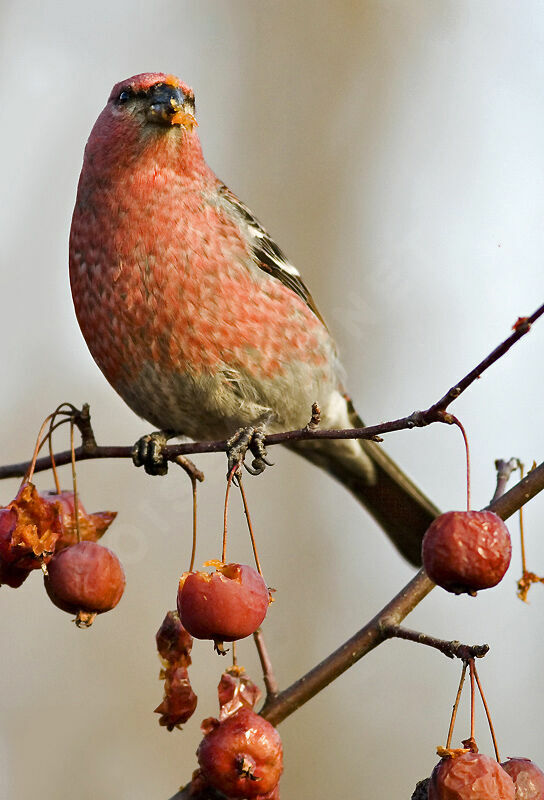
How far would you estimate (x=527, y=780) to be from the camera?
1.74 m

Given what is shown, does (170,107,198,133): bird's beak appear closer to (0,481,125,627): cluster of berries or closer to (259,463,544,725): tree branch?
(0,481,125,627): cluster of berries

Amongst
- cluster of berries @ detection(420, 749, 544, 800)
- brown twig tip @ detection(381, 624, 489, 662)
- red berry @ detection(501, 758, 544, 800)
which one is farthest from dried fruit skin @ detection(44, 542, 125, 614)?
red berry @ detection(501, 758, 544, 800)

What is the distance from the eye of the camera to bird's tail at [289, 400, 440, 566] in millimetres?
3744

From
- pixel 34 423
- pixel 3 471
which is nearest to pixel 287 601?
pixel 34 423

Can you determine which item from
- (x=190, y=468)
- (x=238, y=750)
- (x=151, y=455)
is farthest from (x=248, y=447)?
(x=238, y=750)

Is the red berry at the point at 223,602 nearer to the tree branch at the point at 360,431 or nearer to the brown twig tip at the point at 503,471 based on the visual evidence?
the tree branch at the point at 360,431

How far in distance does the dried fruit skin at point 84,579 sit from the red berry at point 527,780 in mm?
869

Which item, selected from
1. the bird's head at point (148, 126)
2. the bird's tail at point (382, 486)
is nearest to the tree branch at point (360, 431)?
the bird's head at point (148, 126)

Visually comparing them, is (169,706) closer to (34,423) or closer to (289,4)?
(34,423)

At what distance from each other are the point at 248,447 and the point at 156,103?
1.13m

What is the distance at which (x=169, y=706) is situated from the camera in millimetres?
2188

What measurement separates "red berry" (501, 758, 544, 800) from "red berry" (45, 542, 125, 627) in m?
0.87

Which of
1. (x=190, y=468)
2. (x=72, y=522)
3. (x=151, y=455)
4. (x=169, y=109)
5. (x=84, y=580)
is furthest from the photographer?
(x=151, y=455)

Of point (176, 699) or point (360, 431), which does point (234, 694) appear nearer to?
point (176, 699)
